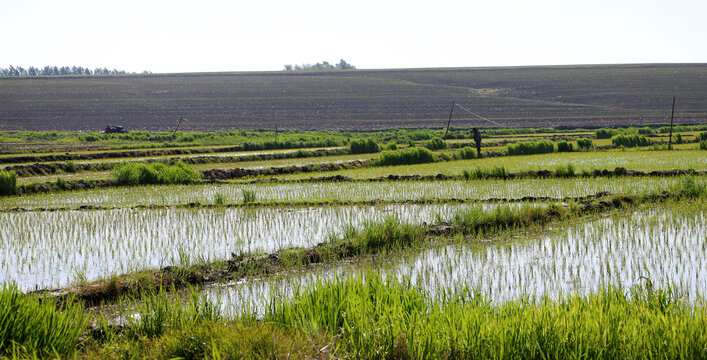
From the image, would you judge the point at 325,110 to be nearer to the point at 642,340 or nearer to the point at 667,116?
the point at 667,116

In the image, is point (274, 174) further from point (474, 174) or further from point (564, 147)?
point (564, 147)

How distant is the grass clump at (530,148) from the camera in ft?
82.8

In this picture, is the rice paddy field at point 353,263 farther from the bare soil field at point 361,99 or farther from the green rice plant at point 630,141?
the bare soil field at point 361,99

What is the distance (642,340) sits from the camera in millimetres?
3723

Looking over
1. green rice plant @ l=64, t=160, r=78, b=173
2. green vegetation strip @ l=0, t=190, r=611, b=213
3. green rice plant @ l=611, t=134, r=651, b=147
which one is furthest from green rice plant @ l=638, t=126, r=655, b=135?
green rice plant @ l=64, t=160, r=78, b=173

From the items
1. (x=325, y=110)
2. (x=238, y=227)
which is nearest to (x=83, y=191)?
(x=238, y=227)

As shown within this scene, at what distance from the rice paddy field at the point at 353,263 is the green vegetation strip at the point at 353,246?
3 cm

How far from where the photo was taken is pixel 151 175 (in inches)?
650

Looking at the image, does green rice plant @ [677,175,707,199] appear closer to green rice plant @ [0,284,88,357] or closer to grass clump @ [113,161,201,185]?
green rice plant @ [0,284,88,357]

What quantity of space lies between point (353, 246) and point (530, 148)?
1942 centimetres

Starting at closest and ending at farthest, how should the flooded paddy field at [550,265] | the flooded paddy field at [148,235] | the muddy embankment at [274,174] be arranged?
the flooded paddy field at [550,265], the flooded paddy field at [148,235], the muddy embankment at [274,174]

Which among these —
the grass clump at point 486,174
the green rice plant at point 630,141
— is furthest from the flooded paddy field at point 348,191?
the green rice plant at point 630,141

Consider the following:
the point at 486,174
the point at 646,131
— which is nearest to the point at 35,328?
the point at 486,174

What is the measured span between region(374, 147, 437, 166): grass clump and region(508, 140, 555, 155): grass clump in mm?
4562
